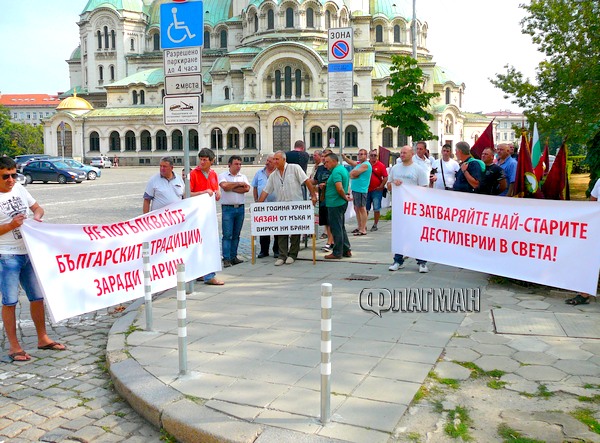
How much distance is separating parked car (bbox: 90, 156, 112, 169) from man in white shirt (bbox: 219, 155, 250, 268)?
59962 millimetres

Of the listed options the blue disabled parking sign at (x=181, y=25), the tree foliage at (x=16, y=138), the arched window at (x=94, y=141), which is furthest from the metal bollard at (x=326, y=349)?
the tree foliage at (x=16, y=138)

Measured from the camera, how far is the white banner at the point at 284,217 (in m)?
10.3

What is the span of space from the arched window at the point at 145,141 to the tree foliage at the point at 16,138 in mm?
23571

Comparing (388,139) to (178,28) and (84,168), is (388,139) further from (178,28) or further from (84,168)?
(178,28)

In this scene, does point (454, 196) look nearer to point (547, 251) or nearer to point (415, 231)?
point (415, 231)

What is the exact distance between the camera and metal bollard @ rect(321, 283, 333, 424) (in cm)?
396

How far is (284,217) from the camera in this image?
10.3m

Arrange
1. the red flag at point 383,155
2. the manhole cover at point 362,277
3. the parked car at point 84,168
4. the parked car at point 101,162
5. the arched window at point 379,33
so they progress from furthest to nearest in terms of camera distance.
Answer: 1. the arched window at point 379,33
2. the parked car at point 101,162
3. the parked car at point 84,168
4. the red flag at point 383,155
5. the manhole cover at point 362,277

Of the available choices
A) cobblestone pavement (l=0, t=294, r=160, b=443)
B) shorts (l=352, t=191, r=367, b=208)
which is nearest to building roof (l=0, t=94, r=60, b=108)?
shorts (l=352, t=191, r=367, b=208)

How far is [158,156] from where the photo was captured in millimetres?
76188

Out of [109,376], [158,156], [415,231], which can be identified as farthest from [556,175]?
[158,156]

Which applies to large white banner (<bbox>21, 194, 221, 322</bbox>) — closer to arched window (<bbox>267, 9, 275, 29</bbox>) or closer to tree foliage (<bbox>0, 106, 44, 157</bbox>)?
arched window (<bbox>267, 9, 275, 29</bbox>)

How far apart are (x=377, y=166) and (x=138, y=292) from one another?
8.87 metres

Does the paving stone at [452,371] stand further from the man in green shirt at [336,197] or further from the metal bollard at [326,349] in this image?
the man in green shirt at [336,197]
